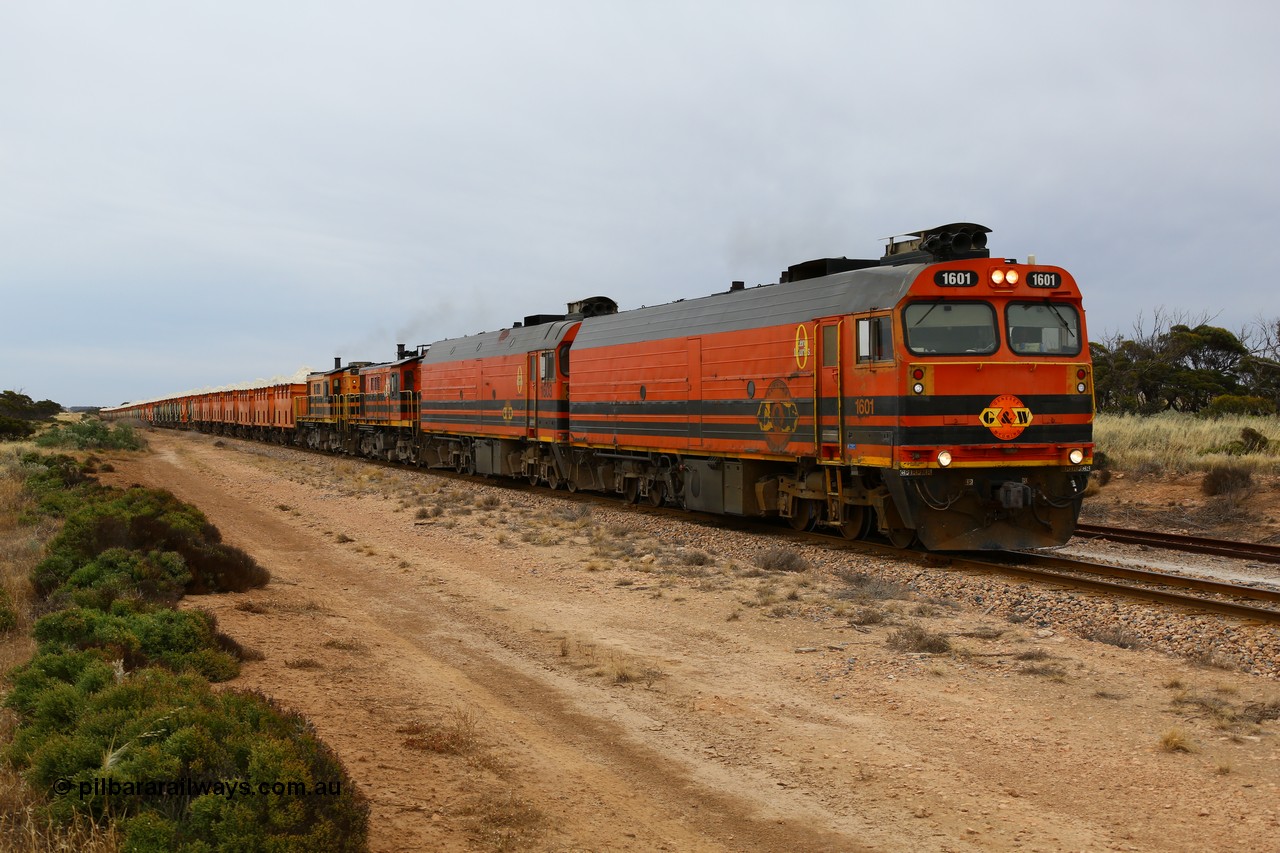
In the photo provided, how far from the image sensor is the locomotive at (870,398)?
13.1 metres

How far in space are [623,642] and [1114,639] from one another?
4442mm

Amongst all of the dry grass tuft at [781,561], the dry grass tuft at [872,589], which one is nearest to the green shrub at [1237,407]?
the dry grass tuft at [781,561]

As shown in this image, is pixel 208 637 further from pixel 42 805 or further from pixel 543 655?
pixel 42 805

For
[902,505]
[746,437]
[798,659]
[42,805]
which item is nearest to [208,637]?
[42,805]

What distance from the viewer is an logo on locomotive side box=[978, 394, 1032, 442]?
1315 cm

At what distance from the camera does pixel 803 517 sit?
16.6m

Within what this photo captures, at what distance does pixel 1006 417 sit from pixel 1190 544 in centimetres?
410

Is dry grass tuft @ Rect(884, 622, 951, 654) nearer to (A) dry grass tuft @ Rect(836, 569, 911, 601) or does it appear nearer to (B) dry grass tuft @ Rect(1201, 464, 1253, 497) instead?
(A) dry grass tuft @ Rect(836, 569, 911, 601)

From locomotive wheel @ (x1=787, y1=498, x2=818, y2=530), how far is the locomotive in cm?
4

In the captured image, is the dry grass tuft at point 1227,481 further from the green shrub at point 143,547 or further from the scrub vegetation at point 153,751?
the scrub vegetation at point 153,751

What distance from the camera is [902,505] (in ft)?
43.7

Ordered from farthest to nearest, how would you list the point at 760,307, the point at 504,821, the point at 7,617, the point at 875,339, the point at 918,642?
the point at 760,307
the point at 875,339
the point at 7,617
the point at 918,642
the point at 504,821

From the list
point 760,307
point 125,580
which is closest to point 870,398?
point 760,307

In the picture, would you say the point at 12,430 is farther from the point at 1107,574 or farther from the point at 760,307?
the point at 1107,574
